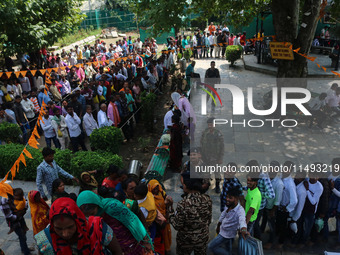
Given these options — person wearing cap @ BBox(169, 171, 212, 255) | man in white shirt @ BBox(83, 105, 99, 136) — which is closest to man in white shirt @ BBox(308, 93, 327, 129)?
man in white shirt @ BBox(83, 105, 99, 136)

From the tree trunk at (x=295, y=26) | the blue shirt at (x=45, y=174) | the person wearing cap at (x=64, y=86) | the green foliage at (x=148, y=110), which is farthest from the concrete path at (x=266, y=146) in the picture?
the person wearing cap at (x=64, y=86)

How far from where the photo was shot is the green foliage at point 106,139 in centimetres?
723

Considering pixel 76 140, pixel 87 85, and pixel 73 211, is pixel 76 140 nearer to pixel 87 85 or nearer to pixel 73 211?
pixel 87 85

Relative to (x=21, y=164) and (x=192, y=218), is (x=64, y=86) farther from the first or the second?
(x=192, y=218)

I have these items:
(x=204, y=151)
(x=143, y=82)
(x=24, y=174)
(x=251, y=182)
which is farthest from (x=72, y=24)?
(x=251, y=182)

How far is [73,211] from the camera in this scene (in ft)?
8.52

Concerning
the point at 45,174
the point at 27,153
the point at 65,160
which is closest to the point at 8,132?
the point at 27,153

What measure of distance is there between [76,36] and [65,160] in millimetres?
22987

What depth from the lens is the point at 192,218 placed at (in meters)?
3.81

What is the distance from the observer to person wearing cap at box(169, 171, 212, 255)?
3801 millimetres

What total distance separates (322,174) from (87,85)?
7671mm

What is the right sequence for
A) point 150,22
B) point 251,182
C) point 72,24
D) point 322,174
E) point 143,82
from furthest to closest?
point 72,24 < point 143,82 < point 150,22 < point 322,174 < point 251,182

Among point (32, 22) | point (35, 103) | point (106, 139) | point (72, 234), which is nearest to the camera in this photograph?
point (72, 234)

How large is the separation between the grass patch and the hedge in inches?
730
